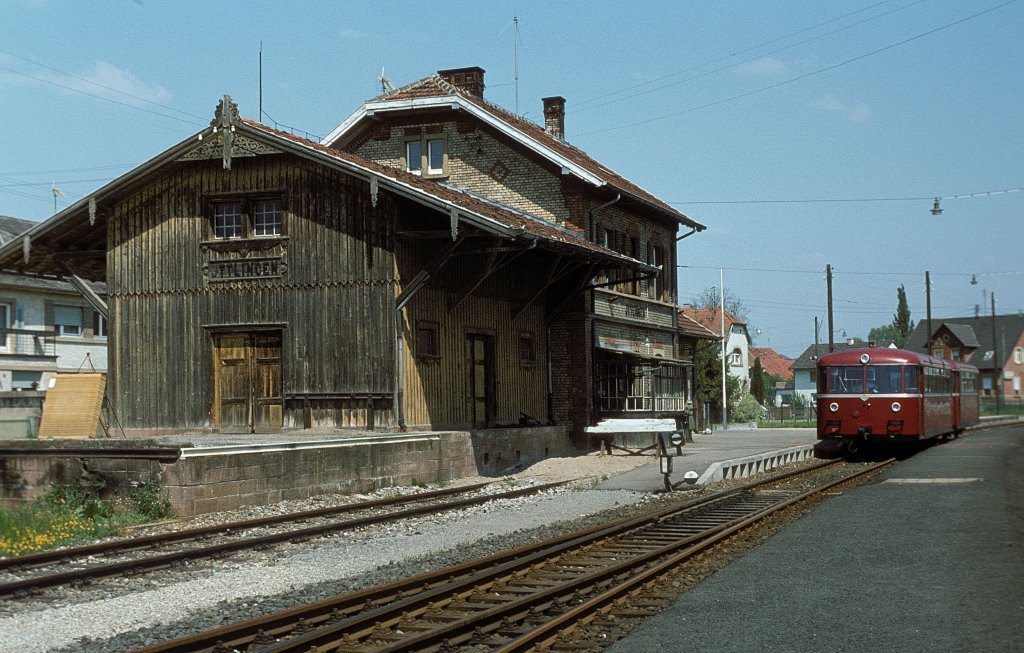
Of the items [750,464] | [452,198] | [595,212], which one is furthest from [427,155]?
[750,464]

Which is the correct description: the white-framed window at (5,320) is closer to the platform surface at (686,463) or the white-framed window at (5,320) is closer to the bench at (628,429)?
the bench at (628,429)

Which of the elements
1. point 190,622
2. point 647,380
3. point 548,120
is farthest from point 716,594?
point 548,120

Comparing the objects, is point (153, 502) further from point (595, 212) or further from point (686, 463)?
point (595, 212)

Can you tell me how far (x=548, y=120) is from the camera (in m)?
33.9

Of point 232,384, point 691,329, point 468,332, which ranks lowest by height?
point 232,384

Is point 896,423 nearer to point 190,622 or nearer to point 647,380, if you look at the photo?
point 647,380

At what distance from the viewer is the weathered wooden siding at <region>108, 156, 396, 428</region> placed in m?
20.5

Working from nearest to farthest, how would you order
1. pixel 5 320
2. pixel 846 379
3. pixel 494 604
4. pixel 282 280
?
pixel 494 604 → pixel 282 280 → pixel 846 379 → pixel 5 320

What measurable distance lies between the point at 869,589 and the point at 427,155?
21.2m

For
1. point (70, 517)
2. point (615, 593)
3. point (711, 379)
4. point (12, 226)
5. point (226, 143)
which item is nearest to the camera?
point (615, 593)

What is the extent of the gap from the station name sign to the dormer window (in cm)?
51

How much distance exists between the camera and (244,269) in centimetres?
2134

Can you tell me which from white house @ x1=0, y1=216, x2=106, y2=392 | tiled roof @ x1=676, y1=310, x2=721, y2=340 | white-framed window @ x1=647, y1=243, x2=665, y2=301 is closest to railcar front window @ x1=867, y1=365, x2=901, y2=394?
white-framed window @ x1=647, y1=243, x2=665, y2=301

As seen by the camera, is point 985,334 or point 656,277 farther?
point 985,334
